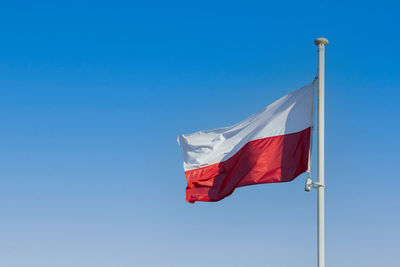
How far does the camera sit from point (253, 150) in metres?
19.3

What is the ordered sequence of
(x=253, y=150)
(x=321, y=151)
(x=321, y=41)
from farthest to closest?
(x=253, y=150), (x=321, y=41), (x=321, y=151)

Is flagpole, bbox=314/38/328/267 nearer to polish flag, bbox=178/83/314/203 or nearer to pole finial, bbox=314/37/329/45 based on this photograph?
pole finial, bbox=314/37/329/45

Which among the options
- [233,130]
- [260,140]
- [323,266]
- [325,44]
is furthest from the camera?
[233,130]

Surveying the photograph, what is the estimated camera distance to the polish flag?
18438 mm

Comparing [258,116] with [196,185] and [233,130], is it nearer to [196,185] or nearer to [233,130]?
[233,130]

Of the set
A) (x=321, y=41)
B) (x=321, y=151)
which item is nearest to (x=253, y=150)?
(x=321, y=151)

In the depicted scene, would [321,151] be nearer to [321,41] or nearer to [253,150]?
[253,150]

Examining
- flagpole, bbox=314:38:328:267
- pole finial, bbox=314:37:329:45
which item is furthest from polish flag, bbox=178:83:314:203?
pole finial, bbox=314:37:329:45

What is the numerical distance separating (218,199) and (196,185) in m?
1.13

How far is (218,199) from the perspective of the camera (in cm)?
2000

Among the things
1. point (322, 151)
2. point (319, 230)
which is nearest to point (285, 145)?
point (322, 151)

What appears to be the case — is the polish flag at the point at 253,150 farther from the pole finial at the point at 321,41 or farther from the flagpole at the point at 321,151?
the pole finial at the point at 321,41

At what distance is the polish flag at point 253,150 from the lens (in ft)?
60.5

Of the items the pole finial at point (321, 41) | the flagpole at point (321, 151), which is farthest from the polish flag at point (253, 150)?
the pole finial at point (321, 41)
